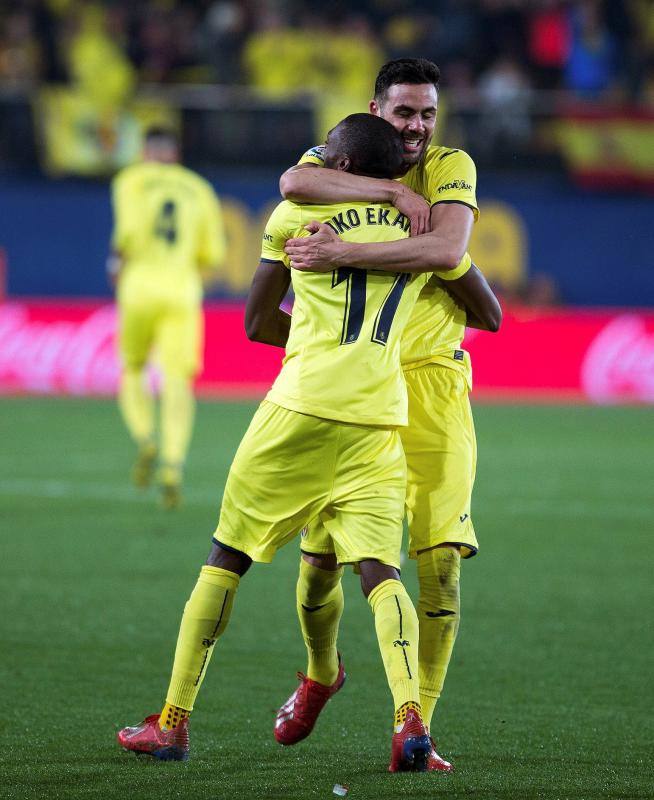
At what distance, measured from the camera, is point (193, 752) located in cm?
411

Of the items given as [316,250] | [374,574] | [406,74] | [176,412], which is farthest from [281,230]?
[176,412]

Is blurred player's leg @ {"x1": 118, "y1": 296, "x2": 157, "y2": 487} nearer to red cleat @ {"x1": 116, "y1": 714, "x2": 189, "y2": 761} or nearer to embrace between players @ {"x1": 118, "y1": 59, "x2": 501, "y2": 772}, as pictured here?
embrace between players @ {"x1": 118, "y1": 59, "x2": 501, "y2": 772}

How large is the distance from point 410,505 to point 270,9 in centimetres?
1694

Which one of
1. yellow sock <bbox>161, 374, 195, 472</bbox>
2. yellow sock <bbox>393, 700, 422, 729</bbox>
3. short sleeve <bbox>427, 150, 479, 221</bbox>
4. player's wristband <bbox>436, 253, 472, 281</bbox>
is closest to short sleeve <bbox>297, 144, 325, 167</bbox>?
short sleeve <bbox>427, 150, 479, 221</bbox>

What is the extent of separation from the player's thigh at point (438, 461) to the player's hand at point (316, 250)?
2.22 ft

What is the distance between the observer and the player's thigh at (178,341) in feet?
32.2

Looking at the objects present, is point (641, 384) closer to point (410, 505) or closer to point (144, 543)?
point (144, 543)

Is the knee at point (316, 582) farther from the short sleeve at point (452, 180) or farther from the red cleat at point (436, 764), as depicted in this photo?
the short sleeve at point (452, 180)

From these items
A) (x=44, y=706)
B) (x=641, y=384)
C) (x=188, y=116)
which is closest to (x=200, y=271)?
(x=44, y=706)

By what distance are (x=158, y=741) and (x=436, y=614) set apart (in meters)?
0.89

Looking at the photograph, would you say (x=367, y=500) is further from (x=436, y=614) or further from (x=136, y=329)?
(x=136, y=329)

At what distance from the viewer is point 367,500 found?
392cm

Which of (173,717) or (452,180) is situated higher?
(452,180)

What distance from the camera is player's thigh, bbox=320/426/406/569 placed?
3912 mm
